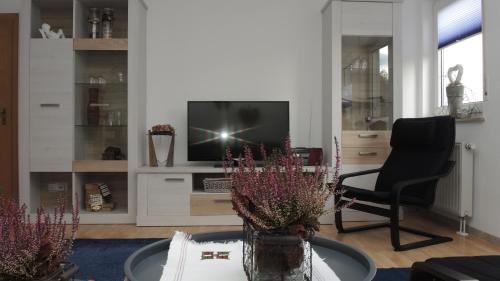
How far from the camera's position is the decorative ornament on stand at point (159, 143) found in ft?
11.9

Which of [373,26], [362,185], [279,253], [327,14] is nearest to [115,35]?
[327,14]

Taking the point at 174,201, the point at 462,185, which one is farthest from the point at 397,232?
the point at 174,201

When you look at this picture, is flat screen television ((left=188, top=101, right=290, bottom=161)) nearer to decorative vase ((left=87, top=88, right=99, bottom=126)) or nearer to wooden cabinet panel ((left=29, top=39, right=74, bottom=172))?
decorative vase ((left=87, top=88, right=99, bottom=126))

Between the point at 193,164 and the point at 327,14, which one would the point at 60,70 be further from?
the point at 327,14

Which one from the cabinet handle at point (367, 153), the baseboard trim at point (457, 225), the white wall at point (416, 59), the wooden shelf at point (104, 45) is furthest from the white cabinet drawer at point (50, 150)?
the baseboard trim at point (457, 225)

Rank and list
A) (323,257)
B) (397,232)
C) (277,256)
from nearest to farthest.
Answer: (277,256)
(323,257)
(397,232)

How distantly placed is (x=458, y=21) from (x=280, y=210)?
3.38m

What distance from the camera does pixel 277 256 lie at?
94 centimetres

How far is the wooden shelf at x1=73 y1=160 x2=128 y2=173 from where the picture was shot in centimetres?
352

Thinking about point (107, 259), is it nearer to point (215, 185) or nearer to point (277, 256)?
point (215, 185)

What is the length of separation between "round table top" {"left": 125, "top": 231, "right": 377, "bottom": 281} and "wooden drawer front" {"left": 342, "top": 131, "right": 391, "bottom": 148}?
236cm

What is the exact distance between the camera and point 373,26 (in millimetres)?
3682

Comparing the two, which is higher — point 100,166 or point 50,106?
point 50,106

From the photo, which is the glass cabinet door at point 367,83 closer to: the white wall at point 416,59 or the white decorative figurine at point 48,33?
the white wall at point 416,59
